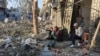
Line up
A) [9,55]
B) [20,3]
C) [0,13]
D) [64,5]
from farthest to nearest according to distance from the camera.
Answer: [0,13] < [20,3] < [64,5] < [9,55]

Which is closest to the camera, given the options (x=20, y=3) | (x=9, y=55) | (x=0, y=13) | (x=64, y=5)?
(x=9, y=55)

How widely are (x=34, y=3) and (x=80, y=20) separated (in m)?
3.53

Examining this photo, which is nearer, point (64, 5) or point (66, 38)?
point (66, 38)

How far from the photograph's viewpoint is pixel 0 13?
143 feet

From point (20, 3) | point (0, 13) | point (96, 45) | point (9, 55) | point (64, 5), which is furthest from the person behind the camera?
point (0, 13)

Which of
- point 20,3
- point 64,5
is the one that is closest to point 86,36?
point 64,5

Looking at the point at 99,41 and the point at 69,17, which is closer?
the point at 99,41

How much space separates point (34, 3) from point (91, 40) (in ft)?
24.4

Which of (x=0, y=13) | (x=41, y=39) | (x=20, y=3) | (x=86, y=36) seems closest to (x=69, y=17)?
(x=41, y=39)

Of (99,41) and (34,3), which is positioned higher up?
(34,3)

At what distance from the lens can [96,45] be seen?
13969mm

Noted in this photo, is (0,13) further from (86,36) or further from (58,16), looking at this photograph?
(86,36)

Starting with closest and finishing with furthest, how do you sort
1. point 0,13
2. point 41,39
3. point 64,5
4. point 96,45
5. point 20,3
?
point 96,45
point 41,39
point 64,5
point 20,3
point 0,13

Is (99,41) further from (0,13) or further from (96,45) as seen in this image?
(0,13)
